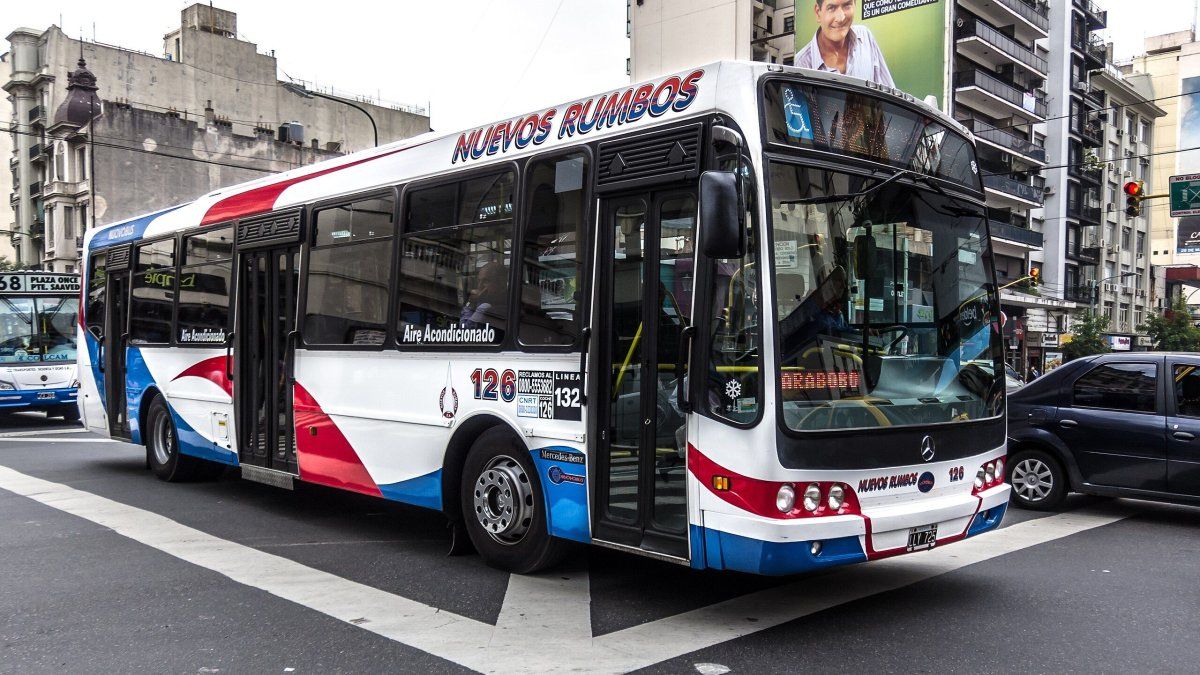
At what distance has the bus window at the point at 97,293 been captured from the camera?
12.9 meters

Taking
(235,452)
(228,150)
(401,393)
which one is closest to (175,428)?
(235,452)

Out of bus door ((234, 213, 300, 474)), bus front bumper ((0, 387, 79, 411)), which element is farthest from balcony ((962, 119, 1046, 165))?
bus door ((234, 213, 300, 474))

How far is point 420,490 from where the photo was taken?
772cm

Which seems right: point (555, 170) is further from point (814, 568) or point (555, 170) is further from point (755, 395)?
point (814, 568)

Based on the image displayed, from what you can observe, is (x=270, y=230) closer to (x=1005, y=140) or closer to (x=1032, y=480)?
(x=1032, y=480)

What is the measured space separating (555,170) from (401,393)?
2.28 meters

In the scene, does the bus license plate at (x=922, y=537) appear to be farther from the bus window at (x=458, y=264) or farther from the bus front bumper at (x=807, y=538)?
the bus window at (x=458, y=264)

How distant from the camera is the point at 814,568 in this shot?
17.8ft

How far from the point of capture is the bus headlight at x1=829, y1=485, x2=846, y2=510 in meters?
5.48

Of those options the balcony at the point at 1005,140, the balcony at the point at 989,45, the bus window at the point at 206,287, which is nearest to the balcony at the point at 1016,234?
the balcony at the point at 1005,140

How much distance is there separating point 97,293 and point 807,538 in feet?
35.6

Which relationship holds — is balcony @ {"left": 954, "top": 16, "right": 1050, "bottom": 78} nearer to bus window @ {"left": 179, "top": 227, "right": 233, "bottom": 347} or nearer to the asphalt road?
the asphalt road

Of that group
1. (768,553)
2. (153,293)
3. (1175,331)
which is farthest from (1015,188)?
(768,553)

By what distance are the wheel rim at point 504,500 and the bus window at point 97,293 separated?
26.0ft
